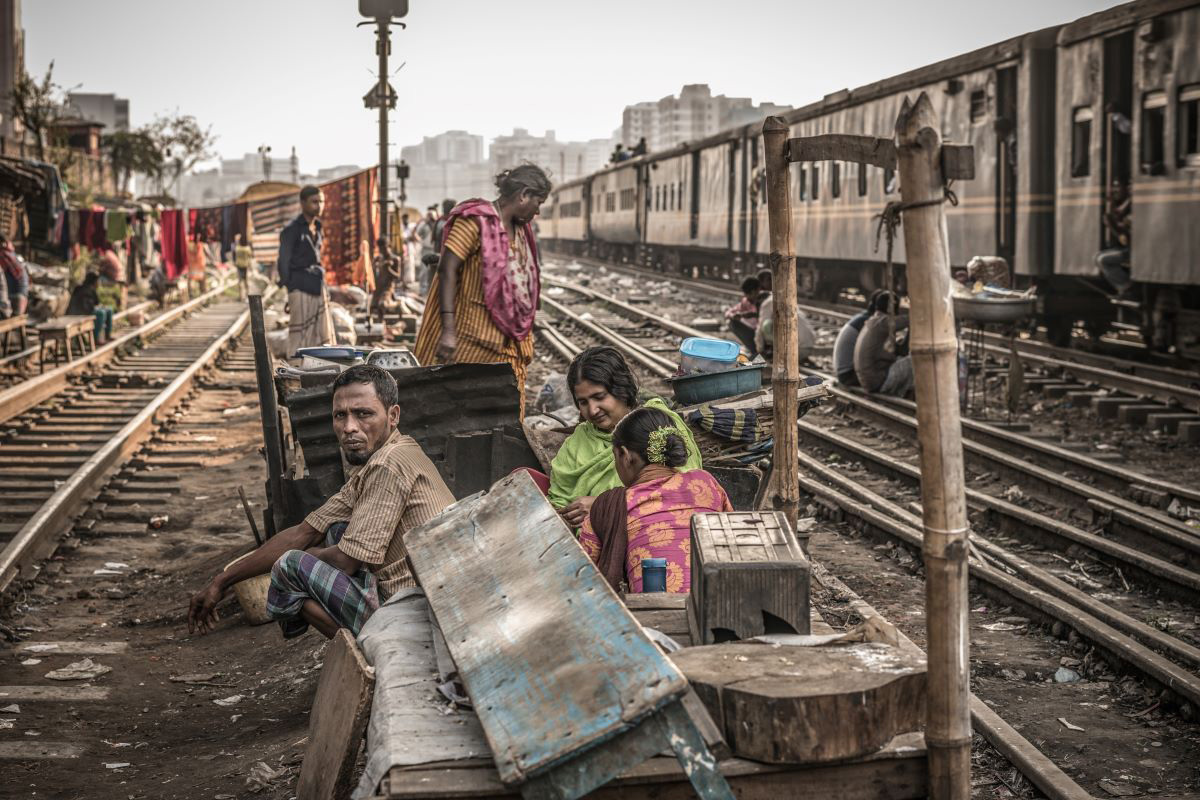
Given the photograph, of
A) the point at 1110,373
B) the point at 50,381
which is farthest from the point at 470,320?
the point at 50,381

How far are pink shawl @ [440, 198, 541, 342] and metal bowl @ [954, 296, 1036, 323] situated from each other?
614 cm

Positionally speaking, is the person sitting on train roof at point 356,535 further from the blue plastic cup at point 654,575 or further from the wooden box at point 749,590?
the wooden box at point 749,590

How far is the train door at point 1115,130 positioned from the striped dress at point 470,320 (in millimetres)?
8850

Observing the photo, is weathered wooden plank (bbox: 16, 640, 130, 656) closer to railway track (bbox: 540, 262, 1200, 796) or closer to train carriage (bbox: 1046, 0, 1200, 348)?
railway track (bbox: 540, 262, 1200, 796)

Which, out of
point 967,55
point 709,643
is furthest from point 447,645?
point 967,55

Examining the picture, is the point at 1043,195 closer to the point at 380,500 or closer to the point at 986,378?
the point at 986,378

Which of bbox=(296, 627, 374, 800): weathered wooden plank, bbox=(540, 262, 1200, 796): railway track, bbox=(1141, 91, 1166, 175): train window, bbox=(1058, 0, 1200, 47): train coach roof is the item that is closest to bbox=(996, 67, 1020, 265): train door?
bbox=(1058, 0, 1200, 47): train coach roof

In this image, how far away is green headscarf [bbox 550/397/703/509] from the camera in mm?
5008

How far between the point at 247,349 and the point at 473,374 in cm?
1594

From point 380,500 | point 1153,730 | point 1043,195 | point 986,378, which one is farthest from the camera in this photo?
point 1043,195

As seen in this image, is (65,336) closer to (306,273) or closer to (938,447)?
(306,273)

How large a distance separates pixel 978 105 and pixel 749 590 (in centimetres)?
1399

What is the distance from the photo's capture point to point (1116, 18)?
13055 mm

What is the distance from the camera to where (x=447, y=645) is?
3156 millimetres
